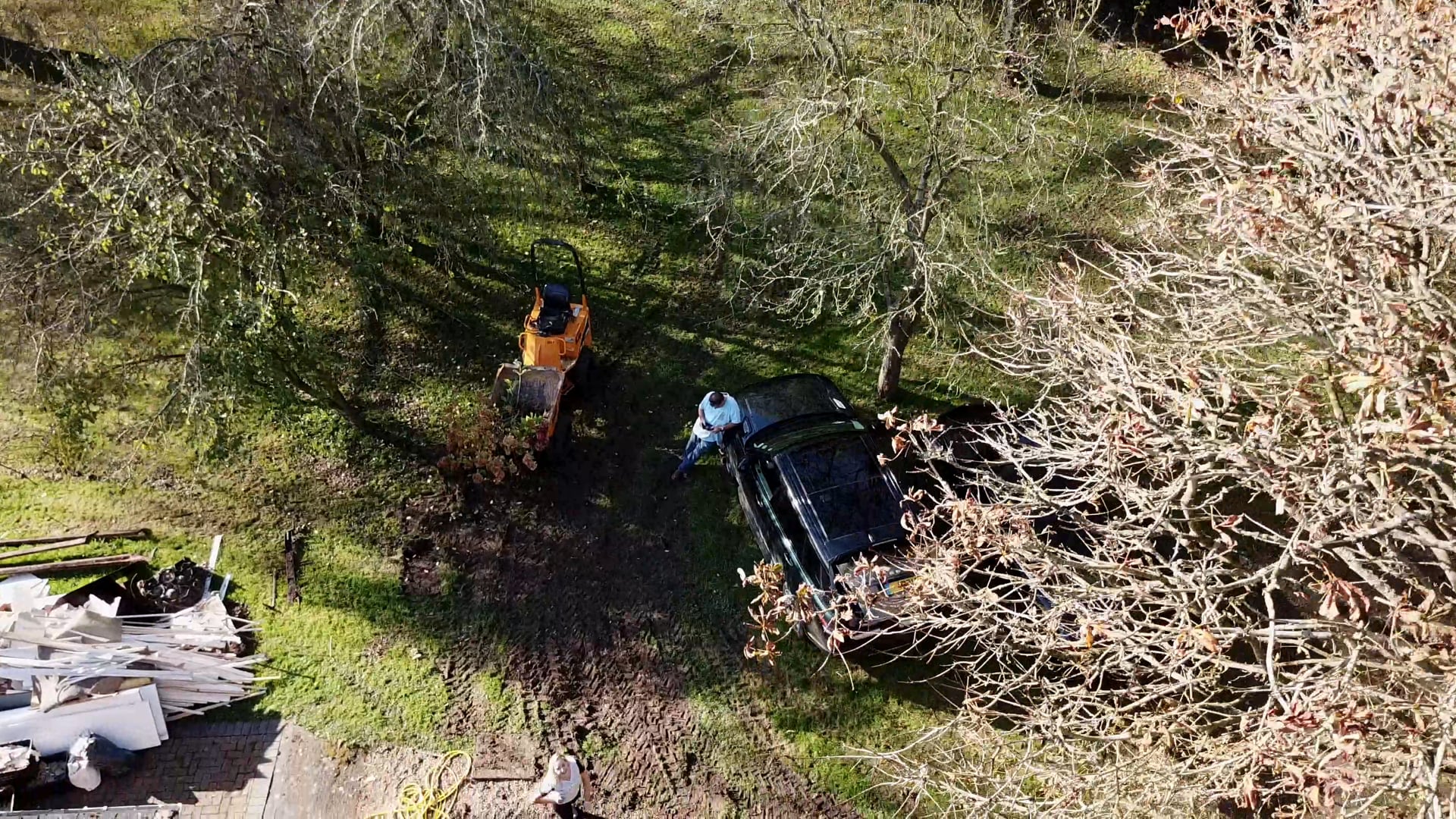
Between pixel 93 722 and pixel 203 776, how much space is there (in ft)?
3.51

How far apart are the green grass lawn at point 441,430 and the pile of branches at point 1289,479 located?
8.29ft

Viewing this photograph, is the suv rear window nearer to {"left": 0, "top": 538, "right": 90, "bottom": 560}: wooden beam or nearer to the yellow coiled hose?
the yellow coiled hose

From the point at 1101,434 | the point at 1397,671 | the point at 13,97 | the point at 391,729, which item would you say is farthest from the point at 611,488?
the point at 13,97

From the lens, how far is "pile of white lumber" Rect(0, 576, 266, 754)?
7484 millimetres

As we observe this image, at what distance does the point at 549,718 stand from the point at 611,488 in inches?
108

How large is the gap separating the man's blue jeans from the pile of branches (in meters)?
3.48

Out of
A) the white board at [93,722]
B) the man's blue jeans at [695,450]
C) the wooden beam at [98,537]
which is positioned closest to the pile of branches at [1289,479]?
the man's blue jeans at [695,450]

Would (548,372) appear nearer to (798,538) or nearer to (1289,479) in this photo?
(798,538)

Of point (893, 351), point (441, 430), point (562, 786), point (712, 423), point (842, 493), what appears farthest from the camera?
point (441, 430)

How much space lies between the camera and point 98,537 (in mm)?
9188

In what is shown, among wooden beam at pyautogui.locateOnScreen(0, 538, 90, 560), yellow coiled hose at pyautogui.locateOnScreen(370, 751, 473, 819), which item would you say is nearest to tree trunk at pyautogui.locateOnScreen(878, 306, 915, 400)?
yellow coiled hose at pyautogui.locateOnScreen(370, 751, 473, 819)

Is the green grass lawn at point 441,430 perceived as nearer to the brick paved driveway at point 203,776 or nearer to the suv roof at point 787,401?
the brick paved driveway at point 203,776

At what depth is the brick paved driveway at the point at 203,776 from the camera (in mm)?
7438

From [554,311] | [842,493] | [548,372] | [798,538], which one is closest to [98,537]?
[548,372]
